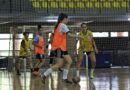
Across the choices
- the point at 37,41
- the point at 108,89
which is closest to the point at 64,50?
the point at 108,89

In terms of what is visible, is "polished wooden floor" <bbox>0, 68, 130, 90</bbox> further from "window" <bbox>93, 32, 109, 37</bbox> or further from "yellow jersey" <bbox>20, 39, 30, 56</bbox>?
"window" <bbox>93, 32, 109, 37</bbox>

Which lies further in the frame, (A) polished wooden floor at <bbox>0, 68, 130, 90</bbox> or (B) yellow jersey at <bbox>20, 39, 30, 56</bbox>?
(B) yellow jersey at <bbox>20, 39, 30, 56</bbox>

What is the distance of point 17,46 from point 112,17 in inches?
211

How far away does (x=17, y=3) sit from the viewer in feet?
79.9

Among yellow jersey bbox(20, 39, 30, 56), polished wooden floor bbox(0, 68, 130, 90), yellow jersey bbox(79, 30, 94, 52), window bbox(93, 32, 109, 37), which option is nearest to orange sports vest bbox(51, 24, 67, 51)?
polished wooden floor bbox(0, 68, 130, 90)

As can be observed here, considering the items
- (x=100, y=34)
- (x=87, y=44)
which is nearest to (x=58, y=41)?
(x=87, y=44)

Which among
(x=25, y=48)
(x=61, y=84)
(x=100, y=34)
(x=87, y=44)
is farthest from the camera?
(x=100, y=34)

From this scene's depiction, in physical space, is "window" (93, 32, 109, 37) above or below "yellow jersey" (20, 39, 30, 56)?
below

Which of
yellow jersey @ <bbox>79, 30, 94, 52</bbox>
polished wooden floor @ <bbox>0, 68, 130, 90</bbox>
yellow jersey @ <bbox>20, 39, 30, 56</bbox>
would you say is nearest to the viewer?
polished wooden floor @ <bbox>0, 68, 130, 90</bbox>

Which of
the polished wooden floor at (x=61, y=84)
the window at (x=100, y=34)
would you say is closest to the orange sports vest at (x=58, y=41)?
the polished wooden floor at (x=61, y=84)

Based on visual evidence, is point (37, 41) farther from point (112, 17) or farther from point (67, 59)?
point (112, 17)

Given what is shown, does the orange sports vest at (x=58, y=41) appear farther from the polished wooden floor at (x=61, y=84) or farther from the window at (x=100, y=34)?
the window at (x=100, y=34)

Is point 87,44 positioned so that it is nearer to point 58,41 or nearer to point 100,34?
point 58,41

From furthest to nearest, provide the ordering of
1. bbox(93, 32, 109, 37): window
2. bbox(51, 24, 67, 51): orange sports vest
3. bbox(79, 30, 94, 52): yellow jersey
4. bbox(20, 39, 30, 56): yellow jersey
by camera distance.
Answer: bbox(93, 32, 109, 37): window → bbox(20, 39, 30, 56): yellow jersey → bbox(79, 30, 94, 52): yellow jersey → bbox(51, 24, 67, 51): orange sports vest
